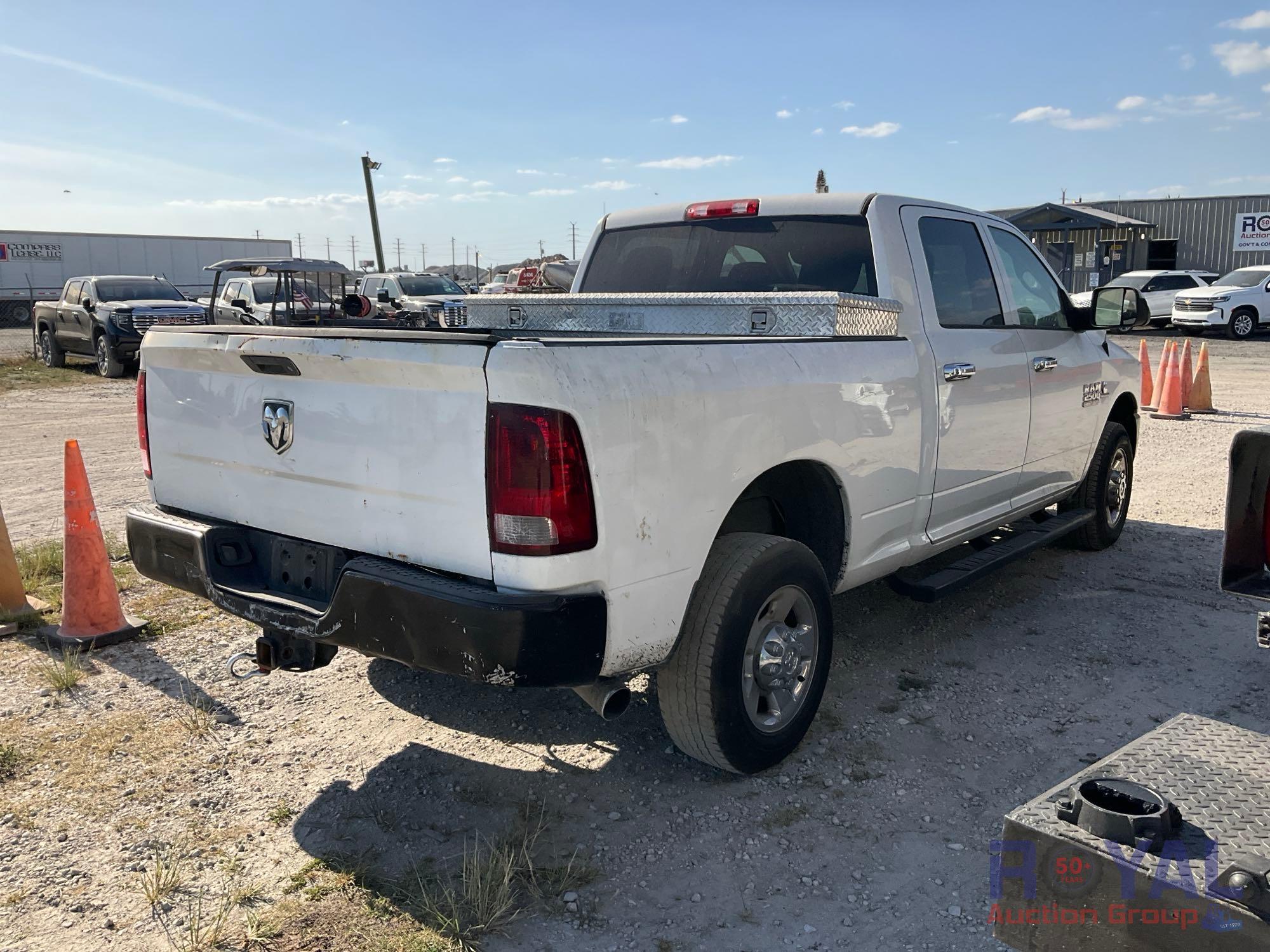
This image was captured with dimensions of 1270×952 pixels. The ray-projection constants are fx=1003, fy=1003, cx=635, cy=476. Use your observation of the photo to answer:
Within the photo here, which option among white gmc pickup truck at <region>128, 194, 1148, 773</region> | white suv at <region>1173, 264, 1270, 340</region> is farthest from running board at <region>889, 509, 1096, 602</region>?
white suv at <region>1173, 264, 1270, 340</region>

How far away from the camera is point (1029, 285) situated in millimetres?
5383

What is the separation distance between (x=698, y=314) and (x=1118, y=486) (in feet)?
12.1

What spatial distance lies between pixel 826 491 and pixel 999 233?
225 centimetres

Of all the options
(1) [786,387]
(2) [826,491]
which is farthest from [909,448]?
(1) [786,387]

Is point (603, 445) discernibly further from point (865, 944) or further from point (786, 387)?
point (865, 944)

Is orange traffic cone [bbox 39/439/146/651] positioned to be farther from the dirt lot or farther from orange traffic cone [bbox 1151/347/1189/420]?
orange traffic cone [bbox 1151/347/1189/420]

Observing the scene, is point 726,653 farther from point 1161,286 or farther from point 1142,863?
point 1161,286

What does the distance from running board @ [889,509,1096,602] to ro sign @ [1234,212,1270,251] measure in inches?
1386

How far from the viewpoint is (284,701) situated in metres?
4.22

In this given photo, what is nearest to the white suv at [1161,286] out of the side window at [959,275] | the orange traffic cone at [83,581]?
the side window at [959,275]

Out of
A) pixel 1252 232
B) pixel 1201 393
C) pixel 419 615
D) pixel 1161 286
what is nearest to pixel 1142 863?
pixel 419 615

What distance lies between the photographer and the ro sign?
34.5m

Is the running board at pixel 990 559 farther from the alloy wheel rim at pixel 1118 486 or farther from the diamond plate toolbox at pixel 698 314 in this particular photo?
the diamond plate toolbox at pixel 698 314

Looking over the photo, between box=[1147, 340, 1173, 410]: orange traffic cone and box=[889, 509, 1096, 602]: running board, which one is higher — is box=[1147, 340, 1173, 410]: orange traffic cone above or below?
above
